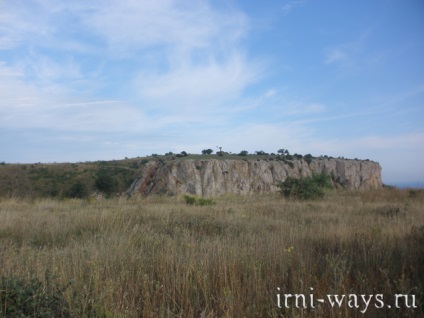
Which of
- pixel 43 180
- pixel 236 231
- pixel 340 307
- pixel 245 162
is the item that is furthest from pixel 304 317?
pixel 43 180

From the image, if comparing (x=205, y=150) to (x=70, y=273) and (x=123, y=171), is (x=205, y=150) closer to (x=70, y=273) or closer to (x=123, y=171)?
(x=123, y=171)

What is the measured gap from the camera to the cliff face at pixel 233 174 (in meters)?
29.2

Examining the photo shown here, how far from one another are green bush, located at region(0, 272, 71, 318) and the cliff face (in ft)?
68.1

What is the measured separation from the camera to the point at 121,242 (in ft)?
18.3

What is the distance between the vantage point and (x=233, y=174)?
113ft

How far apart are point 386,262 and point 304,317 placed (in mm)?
1748

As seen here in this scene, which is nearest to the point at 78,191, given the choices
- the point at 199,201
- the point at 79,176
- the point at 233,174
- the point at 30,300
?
the point at 79,176

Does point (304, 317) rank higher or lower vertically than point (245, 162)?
lower

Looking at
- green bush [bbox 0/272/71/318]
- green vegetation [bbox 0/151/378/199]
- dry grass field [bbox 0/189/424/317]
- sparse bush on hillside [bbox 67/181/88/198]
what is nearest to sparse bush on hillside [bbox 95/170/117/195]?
green vegetation [bbox 0/151/378/199]

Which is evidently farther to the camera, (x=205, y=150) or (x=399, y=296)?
(x=205, y=150)

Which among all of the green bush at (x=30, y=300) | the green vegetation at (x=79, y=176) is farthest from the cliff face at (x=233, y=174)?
the green bush at (x=30, y=300)

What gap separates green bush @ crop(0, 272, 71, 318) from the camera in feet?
10.6

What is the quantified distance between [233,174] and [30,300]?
1236 inches

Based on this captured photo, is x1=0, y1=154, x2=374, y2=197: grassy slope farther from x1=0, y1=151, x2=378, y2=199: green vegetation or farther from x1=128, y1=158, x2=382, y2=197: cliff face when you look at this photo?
x1=128, y1=158, x2=382, y2=197: cliff face
